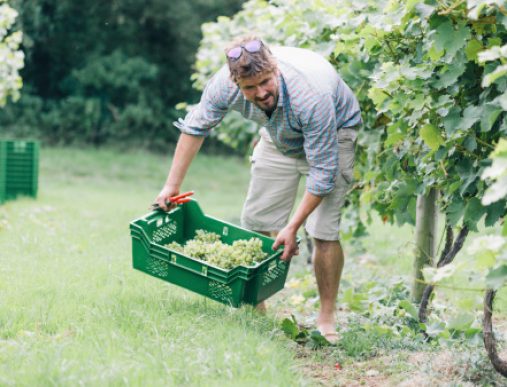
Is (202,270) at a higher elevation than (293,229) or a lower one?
lower

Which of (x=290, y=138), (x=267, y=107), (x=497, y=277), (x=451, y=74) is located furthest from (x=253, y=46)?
(x=497, y=277)

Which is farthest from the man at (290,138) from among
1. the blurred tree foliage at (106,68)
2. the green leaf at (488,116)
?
the blurred tree foliage at (106,68)

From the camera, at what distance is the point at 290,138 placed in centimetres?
465

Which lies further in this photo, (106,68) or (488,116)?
(106,68)

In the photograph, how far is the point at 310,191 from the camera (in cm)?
438

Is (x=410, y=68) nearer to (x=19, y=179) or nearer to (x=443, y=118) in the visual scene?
(x=443, y=118)

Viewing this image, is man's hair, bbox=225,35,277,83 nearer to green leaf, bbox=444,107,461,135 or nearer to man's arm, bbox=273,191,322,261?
man's arm, bbox=273,191,322,261

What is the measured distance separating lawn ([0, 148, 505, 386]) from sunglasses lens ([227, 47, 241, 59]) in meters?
1.43

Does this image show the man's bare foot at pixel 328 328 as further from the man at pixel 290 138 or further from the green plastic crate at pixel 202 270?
the green plastic crate at pixel 202 270

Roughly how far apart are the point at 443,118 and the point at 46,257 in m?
3.44

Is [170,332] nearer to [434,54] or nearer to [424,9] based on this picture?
[434,54]

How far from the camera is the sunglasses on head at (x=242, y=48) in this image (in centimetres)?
405

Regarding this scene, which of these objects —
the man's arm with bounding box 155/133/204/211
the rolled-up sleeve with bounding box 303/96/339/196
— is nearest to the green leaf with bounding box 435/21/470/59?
the rolled-up sleeve with bounding box 303/96/339/196

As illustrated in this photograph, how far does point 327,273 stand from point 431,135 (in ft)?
4.98
